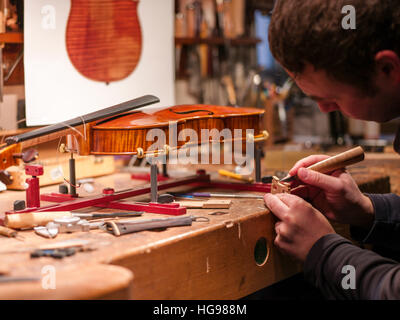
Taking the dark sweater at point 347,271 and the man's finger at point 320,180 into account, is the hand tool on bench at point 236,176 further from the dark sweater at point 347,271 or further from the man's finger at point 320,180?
the dark sweater at point 347,271

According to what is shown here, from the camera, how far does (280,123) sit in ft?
10.2

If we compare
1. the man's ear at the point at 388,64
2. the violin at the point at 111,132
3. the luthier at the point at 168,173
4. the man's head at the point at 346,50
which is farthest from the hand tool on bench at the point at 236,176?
the man's ear at the point at 388,64

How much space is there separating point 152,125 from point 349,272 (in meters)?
0.59

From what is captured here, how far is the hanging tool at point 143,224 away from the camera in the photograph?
1.11 m

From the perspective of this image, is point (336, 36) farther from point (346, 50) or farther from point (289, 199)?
point (289, 199)

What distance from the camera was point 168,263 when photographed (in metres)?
1.05

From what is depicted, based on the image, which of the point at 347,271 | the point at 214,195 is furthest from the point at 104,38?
the point at 347,271

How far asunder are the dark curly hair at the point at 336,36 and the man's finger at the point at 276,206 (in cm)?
35

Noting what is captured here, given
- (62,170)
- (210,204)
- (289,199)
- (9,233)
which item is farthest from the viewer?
(62,170)

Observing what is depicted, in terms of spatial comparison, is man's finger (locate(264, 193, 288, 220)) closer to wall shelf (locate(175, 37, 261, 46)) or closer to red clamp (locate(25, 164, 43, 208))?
red clamp (locate(25, 164, 43, 208))

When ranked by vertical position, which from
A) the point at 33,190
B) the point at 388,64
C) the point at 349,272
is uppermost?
the point at 388,64

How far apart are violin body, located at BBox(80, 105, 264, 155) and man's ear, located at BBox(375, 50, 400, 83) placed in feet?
1.84
